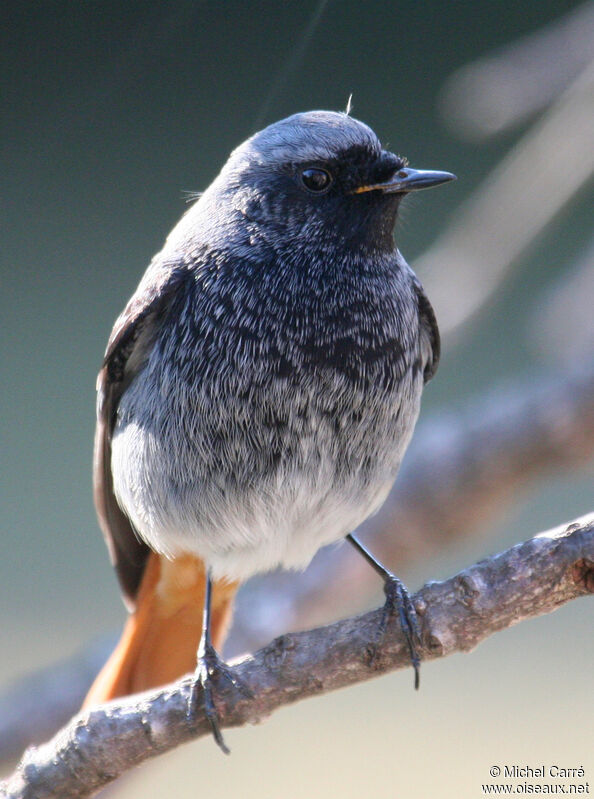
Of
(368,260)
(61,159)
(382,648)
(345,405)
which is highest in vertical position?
(61,159)

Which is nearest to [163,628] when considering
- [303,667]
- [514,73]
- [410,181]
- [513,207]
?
[303,667]

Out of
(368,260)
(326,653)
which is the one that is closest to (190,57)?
(368,260)

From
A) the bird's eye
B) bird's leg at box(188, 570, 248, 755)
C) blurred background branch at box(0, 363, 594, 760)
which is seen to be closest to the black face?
the bird's eye

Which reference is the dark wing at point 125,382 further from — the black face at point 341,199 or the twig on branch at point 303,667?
the twig on branch at point 303,667

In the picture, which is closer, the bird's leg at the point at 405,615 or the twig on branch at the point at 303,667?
the twig on branch at the point at 303,667

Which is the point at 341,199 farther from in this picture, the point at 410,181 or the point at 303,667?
the point at 303,667

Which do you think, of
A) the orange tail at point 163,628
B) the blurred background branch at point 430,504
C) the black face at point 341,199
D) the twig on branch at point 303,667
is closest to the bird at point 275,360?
the black face at point 341,199

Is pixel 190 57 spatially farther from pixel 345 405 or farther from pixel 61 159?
pixel 345 405
